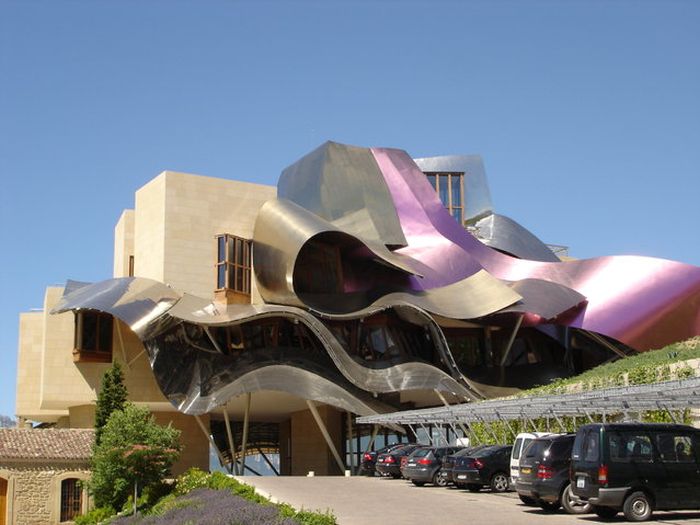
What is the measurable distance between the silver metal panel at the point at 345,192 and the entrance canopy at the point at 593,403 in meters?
20.9

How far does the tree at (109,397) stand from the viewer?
40344 mm

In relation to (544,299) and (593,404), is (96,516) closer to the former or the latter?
(593,404)

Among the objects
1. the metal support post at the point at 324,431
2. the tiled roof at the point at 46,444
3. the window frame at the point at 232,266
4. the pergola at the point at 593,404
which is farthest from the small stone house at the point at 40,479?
the pergola at the point at 593,404

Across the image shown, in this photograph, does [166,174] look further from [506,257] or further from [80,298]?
[506,257]

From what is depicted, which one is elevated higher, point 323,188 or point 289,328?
point 323,188

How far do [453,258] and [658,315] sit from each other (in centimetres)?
1074

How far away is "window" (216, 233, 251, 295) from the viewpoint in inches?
1964

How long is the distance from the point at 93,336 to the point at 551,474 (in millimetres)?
32979

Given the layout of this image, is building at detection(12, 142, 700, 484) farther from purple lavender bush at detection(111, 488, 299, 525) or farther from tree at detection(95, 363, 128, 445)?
purple lavender bush at detection(111, 488, 299, 525)

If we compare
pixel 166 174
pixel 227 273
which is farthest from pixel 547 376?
pixel 166 174

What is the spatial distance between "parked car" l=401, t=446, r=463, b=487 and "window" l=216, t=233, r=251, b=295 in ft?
72.3

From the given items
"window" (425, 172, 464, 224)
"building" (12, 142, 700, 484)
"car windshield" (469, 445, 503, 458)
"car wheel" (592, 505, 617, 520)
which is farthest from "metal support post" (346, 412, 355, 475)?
"car wheel" (592, 505, 617, 520)

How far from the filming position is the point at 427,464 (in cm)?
2889

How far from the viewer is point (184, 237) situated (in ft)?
168
